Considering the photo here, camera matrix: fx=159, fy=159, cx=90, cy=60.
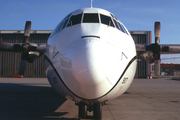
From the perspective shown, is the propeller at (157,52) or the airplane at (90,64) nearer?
the airplane at (90,64)

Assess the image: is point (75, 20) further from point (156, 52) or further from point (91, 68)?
point (156, 52)

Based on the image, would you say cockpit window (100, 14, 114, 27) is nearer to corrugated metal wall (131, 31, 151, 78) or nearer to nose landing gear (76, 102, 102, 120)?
nose landing gear (76, 102, 102, 120)

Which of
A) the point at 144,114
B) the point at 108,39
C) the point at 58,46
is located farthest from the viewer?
the point at 144,114

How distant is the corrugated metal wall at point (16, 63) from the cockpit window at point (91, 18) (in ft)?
119

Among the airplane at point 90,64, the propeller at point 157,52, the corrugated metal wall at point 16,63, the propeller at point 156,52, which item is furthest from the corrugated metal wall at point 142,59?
the airplane at point 90,64

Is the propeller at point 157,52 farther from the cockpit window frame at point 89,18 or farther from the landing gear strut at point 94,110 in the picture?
the landing gear strut at point 94,110

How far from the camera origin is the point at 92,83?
3014 mm

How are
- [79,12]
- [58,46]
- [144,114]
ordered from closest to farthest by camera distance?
1. [58,46]
2. [79,12]
3. [144,114]

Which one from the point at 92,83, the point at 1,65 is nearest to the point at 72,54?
the point at 92,83

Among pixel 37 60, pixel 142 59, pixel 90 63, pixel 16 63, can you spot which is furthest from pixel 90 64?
pixel 16 63

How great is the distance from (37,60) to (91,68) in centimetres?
3969

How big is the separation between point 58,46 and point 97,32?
40.4 inches

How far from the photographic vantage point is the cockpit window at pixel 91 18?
15.0ft

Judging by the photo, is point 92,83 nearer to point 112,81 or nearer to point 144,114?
point 112,81
